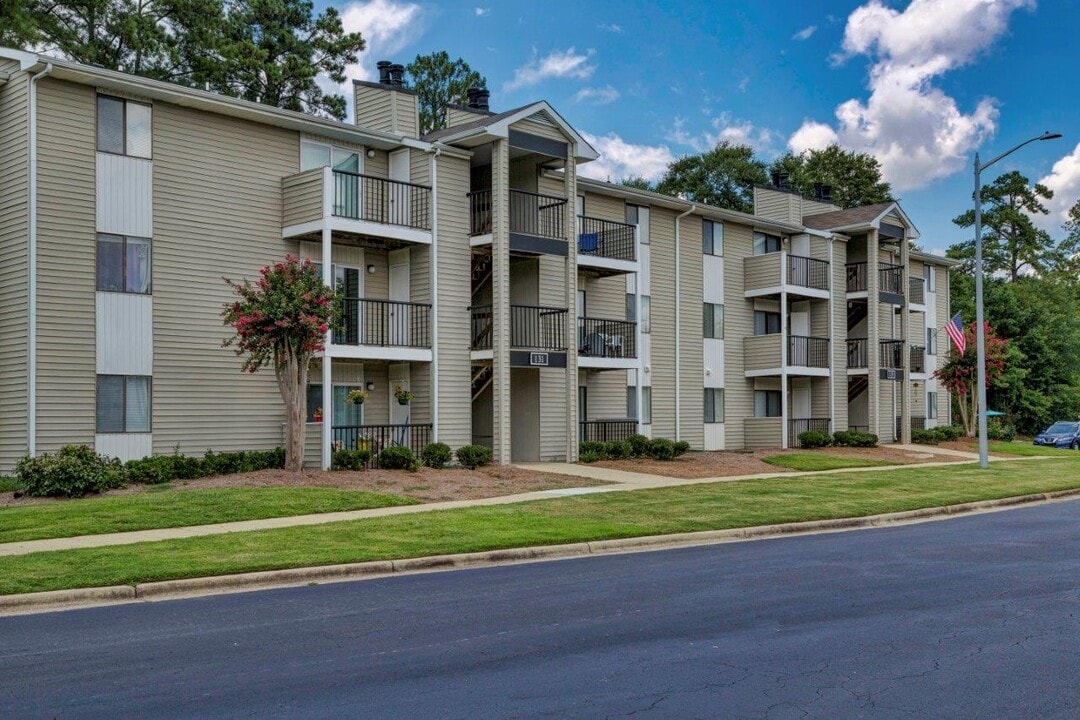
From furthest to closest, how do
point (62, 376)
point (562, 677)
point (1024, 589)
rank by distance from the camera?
point (62, 376) → point (1024, 589) → point (562, 677)

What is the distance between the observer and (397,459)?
81.2 ft

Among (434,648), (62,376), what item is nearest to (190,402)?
(62,376)

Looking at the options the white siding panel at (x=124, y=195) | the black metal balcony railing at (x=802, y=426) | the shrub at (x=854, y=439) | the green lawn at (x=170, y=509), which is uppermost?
the white siding panel at (x=124, y=195)

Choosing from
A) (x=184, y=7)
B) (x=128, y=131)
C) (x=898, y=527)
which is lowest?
(x=898, y=527)

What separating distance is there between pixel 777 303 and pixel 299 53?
24.3 metres

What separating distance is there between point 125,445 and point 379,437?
242 inches

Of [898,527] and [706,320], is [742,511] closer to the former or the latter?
[898,527]

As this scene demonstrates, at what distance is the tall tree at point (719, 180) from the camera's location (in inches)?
2630

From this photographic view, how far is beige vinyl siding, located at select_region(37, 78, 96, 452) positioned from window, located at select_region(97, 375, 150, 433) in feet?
0.86

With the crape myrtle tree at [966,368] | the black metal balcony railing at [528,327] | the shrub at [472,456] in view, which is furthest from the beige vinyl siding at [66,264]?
the crape myrtle tree at [966,368]

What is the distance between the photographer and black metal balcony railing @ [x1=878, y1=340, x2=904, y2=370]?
44312 mm

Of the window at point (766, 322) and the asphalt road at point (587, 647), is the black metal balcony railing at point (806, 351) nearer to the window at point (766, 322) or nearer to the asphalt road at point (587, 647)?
the window at point (766, 322)

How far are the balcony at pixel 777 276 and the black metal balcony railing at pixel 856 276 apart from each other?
3.38 m

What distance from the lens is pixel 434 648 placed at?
887 cm
